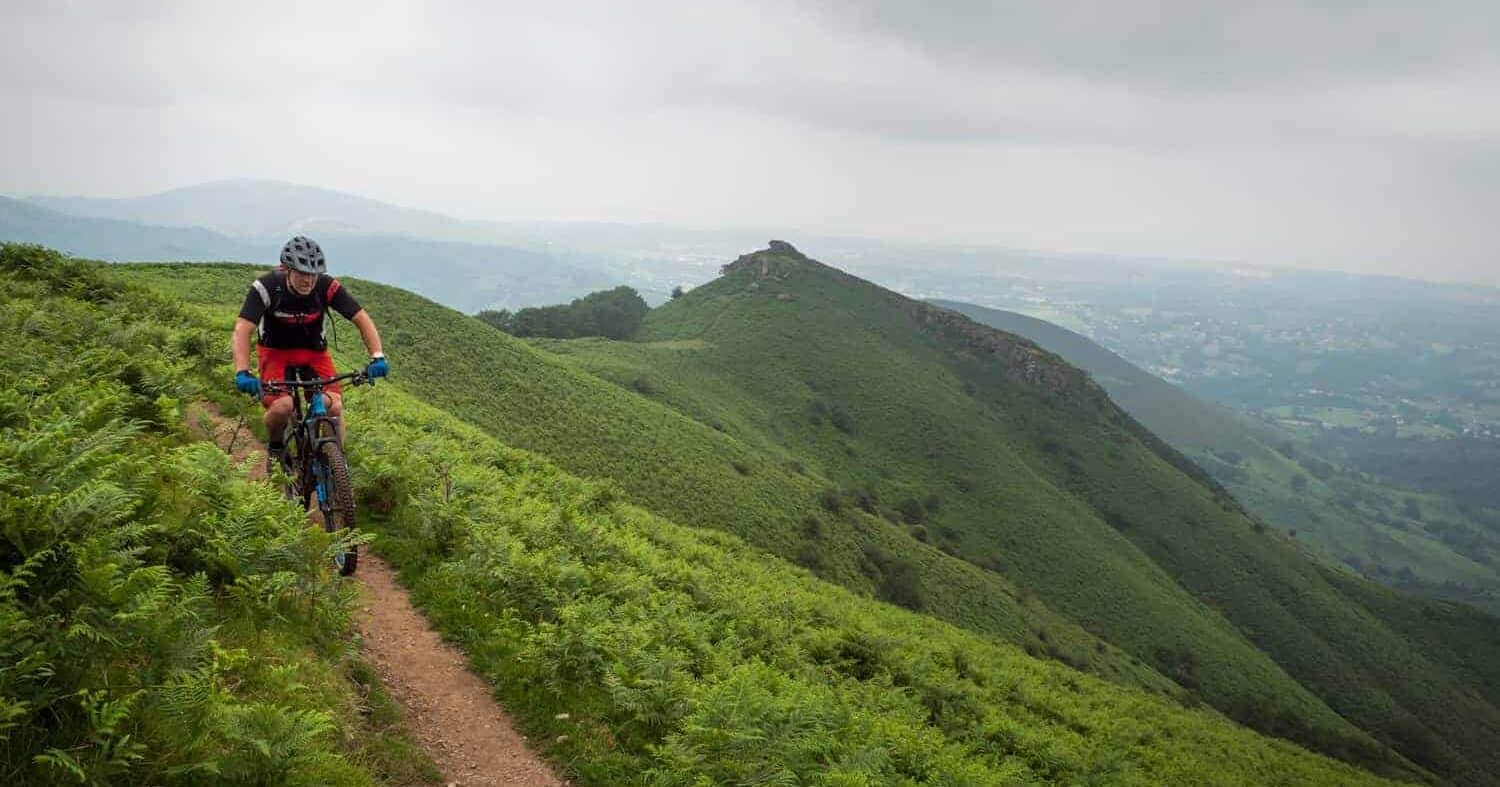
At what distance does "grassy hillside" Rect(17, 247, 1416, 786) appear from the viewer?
4.09 meters

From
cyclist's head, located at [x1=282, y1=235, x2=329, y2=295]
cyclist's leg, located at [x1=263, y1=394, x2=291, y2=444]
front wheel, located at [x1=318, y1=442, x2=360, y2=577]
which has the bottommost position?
front wheel, located at [x1=318, y1=442, x2=360, y2=577]

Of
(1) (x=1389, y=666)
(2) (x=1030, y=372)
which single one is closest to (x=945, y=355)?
(2) (x=1030, y=372)

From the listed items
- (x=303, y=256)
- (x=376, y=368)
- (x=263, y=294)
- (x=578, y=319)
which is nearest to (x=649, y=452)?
(x=376, y=368)

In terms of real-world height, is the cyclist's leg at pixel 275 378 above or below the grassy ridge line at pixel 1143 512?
above

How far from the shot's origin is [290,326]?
28.6 feet

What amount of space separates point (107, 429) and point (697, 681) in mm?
6938

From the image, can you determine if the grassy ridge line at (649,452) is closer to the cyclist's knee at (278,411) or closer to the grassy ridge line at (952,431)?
the grassy ridge line at (952,431)

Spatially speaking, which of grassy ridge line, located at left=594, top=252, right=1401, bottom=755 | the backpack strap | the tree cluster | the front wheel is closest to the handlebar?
the front wheel

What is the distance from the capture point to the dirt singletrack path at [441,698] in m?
6.39

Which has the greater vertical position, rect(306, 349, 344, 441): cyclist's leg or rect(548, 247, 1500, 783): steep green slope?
rect(306, 349, 344, 441): cyclist's leg

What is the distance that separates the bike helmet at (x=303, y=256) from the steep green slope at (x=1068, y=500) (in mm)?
60684

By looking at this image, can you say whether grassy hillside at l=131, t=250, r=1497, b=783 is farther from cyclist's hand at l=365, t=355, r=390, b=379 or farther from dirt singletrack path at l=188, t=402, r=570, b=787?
dirt singletrack path at l=188, t=402, r=570, b=787

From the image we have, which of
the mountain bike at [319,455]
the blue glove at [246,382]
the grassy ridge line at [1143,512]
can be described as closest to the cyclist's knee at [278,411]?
the mountain bike at [319,455]

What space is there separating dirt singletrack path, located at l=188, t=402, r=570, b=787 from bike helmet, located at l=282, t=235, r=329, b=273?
2277mm
